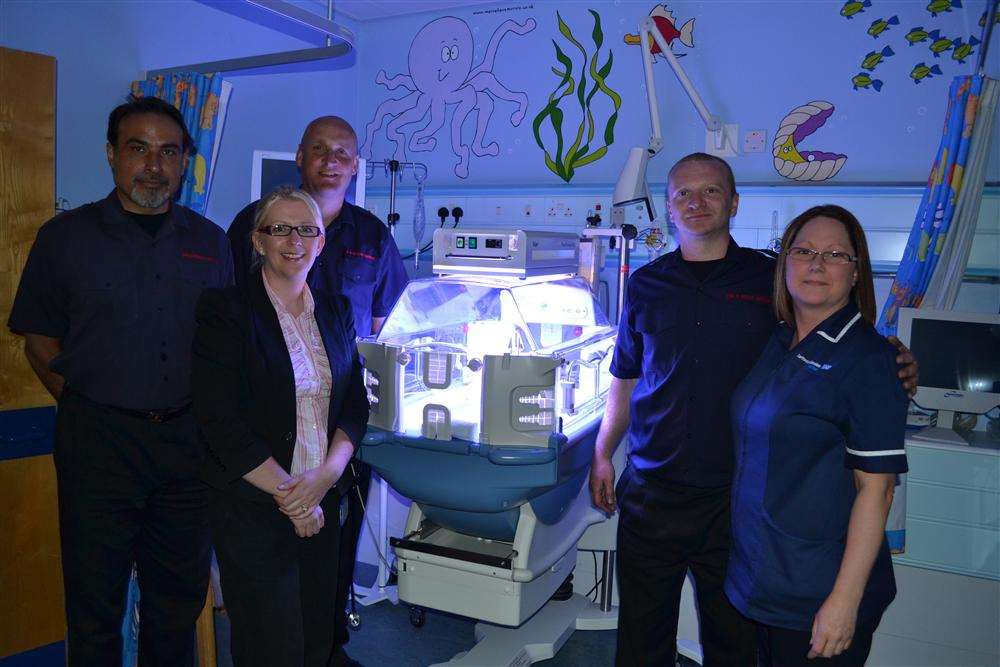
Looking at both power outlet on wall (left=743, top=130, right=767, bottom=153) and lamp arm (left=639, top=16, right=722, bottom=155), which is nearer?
lamp arm (left=639, top=16, right=722, bottom=155)

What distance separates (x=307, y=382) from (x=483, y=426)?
21.1 inches

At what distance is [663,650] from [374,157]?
330 centimetres

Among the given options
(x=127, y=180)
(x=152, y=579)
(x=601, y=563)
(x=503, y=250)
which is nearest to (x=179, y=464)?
(x=152, y=579)

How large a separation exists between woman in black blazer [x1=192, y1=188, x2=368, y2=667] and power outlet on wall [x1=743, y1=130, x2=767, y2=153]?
2226mm

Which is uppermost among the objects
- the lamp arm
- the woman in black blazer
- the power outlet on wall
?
the lamp arm

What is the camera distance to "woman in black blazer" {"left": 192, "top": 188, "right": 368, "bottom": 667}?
1686 mm

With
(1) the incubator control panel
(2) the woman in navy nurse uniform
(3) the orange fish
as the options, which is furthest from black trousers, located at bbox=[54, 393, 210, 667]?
(3) the orange fish

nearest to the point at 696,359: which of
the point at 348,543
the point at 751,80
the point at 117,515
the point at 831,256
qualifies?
the point at 831,256

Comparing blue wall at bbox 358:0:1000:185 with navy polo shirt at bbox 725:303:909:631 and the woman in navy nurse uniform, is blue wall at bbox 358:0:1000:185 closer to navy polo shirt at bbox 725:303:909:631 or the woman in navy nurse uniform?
the woman in navy nurse uniform

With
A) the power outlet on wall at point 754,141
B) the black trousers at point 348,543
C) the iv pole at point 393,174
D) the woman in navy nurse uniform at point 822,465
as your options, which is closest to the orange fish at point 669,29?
the power outlet on wall at point 754,141

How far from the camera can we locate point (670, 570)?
201 centimetres

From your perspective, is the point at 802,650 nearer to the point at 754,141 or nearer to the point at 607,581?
the point at 607,581

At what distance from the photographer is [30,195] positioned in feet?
8.11

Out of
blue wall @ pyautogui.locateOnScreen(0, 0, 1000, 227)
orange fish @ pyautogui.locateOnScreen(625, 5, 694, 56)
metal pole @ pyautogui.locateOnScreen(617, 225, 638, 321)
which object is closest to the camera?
metal pole @ pyautogui.locateOnScreen(617, 225, 638, 321)
